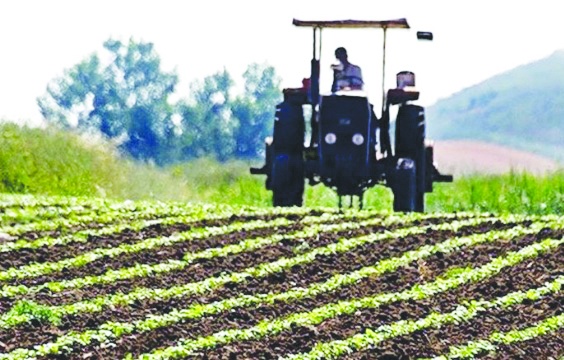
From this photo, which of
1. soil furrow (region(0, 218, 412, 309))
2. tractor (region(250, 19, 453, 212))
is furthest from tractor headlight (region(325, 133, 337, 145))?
soil furrow (region(0, 218, 412, 309))

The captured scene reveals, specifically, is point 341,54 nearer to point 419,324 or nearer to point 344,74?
point 344,74

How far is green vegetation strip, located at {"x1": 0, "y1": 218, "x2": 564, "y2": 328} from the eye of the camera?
774cm

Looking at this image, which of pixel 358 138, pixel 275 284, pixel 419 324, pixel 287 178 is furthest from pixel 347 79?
pixel 419 324

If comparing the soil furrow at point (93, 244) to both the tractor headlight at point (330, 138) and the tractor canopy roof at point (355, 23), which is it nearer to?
the tractor headlight at point (330, 138)

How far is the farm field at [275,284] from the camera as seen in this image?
284 inches

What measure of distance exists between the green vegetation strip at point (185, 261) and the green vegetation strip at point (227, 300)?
15.9 inches

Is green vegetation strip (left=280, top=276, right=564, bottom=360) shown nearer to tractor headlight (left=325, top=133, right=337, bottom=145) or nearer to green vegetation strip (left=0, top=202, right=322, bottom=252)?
green vegetation strip (left=0, top=202, right=322, bottom=252)

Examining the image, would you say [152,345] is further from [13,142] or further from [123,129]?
[123,129]

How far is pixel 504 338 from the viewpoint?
741 cm

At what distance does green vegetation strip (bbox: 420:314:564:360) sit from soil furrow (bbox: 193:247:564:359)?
53cm

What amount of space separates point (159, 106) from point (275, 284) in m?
21.0

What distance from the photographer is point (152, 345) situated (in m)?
7.15

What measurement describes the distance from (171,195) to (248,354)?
10576 mm

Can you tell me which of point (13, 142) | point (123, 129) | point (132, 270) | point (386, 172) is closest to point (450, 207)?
point (386, 172)
